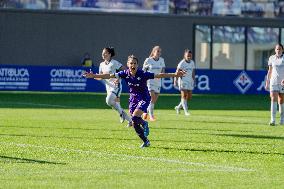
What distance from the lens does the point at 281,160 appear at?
1714 cm

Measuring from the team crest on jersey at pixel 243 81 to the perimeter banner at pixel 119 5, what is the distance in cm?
844

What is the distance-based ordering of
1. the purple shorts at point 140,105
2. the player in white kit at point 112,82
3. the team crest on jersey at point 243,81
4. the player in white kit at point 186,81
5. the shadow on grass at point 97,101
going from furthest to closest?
the team crest on jersey at point 243,81 < the shadow on grass at point 97,101 < the player in white kit at point 186,81 < the player in white kit at point 112,82 < the purple shorts at point 140,105

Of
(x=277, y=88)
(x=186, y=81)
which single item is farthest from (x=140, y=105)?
(x=186, y=81)

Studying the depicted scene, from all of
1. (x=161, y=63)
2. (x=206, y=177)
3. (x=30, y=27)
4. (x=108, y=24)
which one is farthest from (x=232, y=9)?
(x=206, y=177)

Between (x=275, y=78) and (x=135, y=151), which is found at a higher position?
(x=275, y=78)

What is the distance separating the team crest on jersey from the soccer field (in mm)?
12251

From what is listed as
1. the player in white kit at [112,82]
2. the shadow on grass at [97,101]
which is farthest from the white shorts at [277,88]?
the shadow on grass at [97,101]

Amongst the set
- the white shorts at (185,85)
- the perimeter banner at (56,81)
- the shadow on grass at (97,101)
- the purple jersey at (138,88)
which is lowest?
the shadow on grass at (97,101)

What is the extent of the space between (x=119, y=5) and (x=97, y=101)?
13.3 m

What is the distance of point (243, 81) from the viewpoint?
150ft

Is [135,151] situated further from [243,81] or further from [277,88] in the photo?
[243,81]

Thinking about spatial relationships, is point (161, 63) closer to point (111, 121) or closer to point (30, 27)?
point (111, 121)

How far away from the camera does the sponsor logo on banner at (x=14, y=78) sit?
42812mm

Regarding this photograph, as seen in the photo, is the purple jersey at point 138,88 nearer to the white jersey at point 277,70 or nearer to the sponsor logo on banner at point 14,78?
the white jersey at point 277,70
